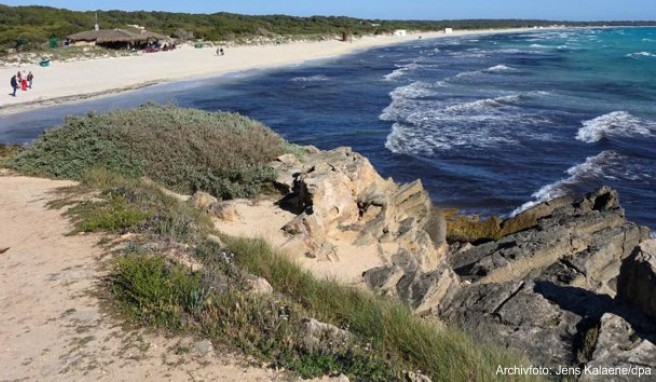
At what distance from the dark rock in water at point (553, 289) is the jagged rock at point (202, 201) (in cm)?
343

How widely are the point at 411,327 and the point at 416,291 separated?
10.3 ft

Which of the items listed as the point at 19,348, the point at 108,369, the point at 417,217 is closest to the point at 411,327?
the point at 108,369

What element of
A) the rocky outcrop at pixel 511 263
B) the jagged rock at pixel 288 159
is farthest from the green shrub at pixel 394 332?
the jagged rock at pixel 288 159

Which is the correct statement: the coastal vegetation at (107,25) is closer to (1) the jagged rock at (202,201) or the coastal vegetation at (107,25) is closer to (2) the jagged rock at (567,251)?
(1) the jagged rock at (202,201)

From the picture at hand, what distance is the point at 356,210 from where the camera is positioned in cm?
1167

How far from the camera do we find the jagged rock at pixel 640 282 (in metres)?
7.13

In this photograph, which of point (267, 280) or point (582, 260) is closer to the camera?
point (267, 280)

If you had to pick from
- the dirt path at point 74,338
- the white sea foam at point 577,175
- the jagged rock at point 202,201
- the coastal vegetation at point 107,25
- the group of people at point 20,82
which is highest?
the coastal vegetation at point 107,25

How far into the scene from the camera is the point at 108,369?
5.11m

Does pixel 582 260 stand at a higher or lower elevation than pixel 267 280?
lower

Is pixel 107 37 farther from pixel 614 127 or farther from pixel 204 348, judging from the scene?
pixel 204 348

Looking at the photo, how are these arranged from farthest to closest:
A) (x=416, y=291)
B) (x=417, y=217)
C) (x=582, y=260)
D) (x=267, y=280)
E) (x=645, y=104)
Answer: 1. (x=645, y=104)
2. (x=417, y=217)
3. (x=582, y=260)
4. (x=416, y=291)
5. (x=267, y=280)

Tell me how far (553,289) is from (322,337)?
454 centimetres

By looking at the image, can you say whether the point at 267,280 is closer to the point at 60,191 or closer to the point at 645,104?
the point at 60,191
